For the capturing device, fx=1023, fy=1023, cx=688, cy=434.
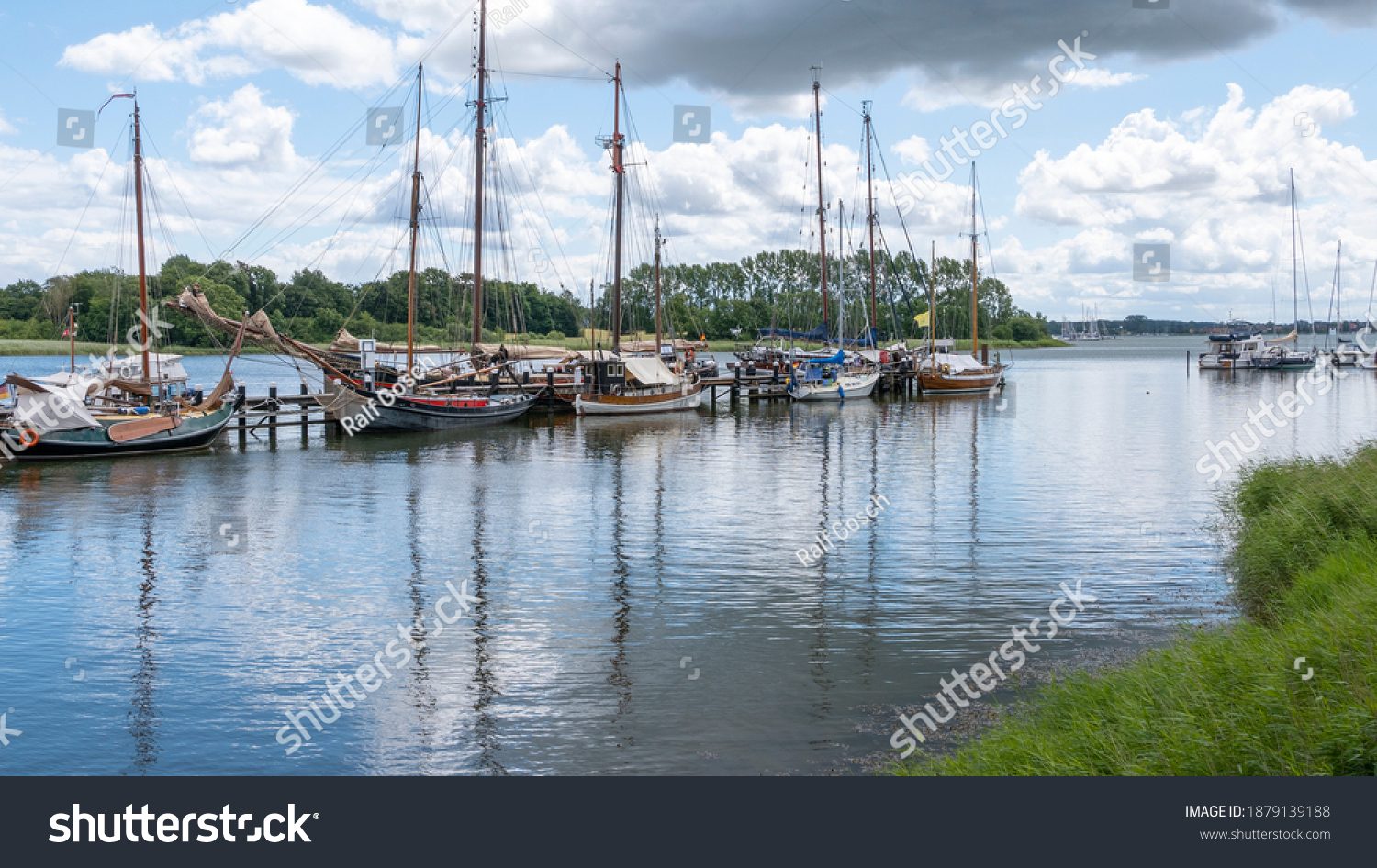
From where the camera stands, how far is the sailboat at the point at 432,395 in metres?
48.2

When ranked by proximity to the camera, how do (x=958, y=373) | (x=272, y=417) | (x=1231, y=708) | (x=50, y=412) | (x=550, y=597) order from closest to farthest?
(x=1231, y=708)
(x=550, y=597)
(x=50, y=412)
(x=272, y=417)
(x=958, y=373)

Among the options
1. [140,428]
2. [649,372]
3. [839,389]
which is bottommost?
[140,428]

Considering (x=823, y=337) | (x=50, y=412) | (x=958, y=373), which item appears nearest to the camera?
(x=50, y=412)

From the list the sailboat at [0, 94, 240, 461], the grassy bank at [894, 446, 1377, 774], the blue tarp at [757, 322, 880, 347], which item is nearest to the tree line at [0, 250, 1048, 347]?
the blue tarp at [757, 322, 880, 347]

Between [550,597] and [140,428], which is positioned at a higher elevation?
[140,428]

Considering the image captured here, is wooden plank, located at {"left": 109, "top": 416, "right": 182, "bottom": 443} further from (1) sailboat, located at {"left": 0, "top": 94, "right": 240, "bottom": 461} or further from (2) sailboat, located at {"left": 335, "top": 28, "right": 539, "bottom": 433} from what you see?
(2) sailboat, located at {"left": 335, "top": 28, "right": 539, "bottom": 433}

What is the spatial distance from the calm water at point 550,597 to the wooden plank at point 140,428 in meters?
1.88

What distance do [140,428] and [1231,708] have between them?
38748 mm

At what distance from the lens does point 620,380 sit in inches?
2409

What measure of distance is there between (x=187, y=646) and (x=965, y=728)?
33.9ft

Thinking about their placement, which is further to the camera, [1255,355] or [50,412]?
[1255,355]

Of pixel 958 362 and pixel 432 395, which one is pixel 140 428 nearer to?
pixel 432 395

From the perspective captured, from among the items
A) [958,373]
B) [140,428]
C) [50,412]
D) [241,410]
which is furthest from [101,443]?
[958,373]
